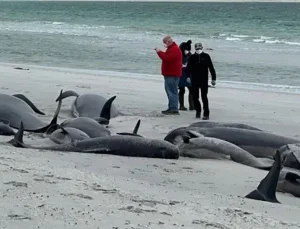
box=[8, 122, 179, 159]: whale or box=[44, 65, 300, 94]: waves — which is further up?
box=[8, 122, 179, 159]: whale

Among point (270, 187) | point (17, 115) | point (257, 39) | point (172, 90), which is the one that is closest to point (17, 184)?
point (270, 187)

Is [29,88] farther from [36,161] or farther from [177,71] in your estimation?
[36,161]

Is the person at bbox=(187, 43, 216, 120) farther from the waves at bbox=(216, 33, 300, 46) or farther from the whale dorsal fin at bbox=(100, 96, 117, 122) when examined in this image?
the waves at bbox=(216, 33, 300, 46)

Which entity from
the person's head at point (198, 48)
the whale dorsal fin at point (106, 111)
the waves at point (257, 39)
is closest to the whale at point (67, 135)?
the whale dorsal fin at point (106, 111)

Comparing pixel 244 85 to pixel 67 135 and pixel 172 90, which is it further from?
pixel 67 135

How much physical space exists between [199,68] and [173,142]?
3385 mm

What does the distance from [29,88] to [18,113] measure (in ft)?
19.6

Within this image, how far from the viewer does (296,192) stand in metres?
7.57

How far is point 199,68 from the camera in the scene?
12867mm

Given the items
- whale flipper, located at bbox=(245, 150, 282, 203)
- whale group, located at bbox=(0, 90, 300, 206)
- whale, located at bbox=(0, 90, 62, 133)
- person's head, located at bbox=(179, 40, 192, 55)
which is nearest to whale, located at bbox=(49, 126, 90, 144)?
whale group, located at bbox=(0, 90, 300, 206)

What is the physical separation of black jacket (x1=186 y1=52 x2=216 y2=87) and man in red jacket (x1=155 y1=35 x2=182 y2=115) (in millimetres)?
378

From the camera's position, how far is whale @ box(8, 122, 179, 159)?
8.73 m

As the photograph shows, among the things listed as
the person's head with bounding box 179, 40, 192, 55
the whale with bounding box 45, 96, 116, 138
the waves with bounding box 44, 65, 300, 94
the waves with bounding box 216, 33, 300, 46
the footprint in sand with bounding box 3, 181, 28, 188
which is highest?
the person's head with bounding box 179, 40, 192, 55

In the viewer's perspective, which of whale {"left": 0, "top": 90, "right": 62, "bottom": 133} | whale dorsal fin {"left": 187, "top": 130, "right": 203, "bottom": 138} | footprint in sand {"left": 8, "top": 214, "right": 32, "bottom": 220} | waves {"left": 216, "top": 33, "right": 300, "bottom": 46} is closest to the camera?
footprint in sand {"left": 8, "top": 214, "right": 32, "bottom": 220}
